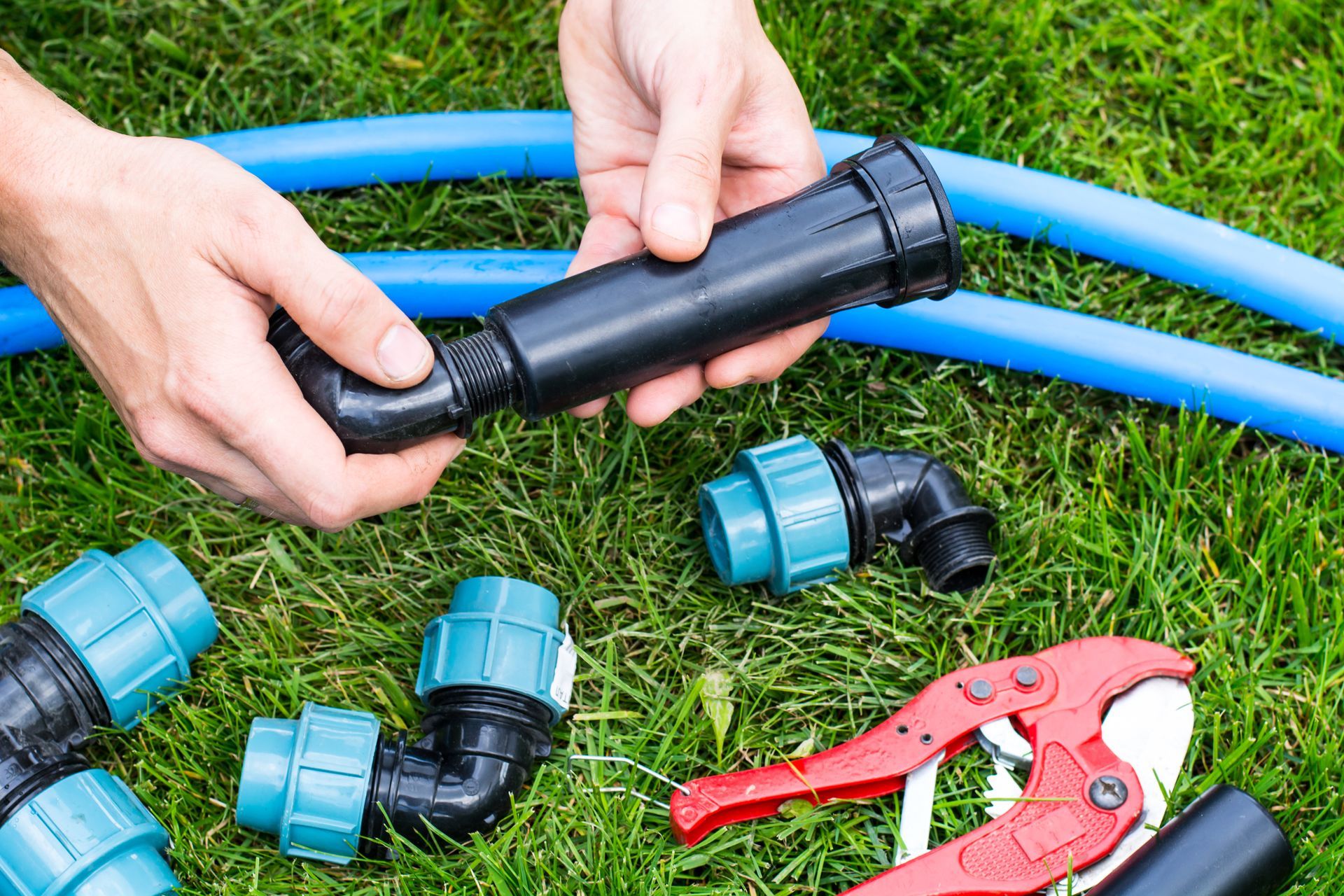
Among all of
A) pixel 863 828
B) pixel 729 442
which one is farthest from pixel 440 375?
pixel 863 828

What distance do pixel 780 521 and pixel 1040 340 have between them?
2.52 feet

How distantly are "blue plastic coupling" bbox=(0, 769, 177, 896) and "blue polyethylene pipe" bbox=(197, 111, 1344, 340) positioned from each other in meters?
1.40

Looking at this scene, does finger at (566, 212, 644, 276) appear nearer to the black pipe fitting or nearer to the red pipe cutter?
the black pipe fitting

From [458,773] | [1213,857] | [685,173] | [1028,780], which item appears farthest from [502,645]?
[1213,857]

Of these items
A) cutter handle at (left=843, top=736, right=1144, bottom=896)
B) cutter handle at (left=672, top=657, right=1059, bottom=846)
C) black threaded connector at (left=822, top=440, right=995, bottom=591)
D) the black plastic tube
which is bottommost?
the black plastic tube

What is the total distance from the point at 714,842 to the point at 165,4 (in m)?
2.50

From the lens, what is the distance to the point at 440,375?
1797mm

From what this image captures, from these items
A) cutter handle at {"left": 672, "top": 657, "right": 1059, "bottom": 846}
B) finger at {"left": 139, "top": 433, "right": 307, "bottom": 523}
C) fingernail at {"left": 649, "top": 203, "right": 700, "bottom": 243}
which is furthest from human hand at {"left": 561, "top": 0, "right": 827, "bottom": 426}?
cutter handle at {"left": 672, "top": 657, "right": 1059, "bottom": 846}

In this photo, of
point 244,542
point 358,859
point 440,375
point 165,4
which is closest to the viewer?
point 440,375

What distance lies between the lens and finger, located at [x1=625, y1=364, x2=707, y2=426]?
2113 millimetres

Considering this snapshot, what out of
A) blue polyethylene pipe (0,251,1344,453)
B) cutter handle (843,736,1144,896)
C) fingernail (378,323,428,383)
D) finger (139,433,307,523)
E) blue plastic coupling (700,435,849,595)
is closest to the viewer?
fingernail (378,323,428,383)

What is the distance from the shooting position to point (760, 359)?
212 cm

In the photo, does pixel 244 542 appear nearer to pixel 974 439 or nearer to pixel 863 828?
pixel 863 828

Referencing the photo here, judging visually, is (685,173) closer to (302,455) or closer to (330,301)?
(330,301)
